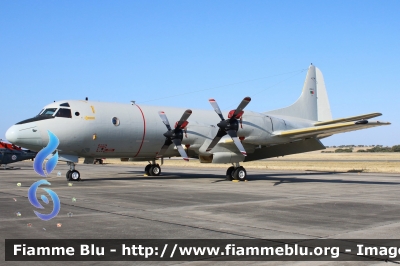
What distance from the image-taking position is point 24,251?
24.6 feet

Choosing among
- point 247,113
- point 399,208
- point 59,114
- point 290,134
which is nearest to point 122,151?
point 59,114

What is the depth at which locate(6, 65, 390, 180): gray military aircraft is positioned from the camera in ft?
74.9

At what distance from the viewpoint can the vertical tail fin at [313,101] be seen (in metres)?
30.7

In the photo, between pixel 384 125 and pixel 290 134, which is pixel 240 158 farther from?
pixel 384 125

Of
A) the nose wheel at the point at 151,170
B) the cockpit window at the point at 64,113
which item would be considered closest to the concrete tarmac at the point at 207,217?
the cockpit window at the point at 64,113

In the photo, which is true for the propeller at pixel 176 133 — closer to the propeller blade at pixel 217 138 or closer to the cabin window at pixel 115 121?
the propeller blade at pixel 217 138

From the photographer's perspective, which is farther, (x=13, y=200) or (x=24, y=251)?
(x=13, y=200)

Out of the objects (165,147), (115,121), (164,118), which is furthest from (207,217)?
(164,118)

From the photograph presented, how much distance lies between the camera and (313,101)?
31312 mm

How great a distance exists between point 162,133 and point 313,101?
12.0 meters

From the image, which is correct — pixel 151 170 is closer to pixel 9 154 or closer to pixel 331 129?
pixel 331 129

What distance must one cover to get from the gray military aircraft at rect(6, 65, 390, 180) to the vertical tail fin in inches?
96.7

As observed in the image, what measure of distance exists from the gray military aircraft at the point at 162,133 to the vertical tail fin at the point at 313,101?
2457mm

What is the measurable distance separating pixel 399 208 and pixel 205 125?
14660 millimetres
